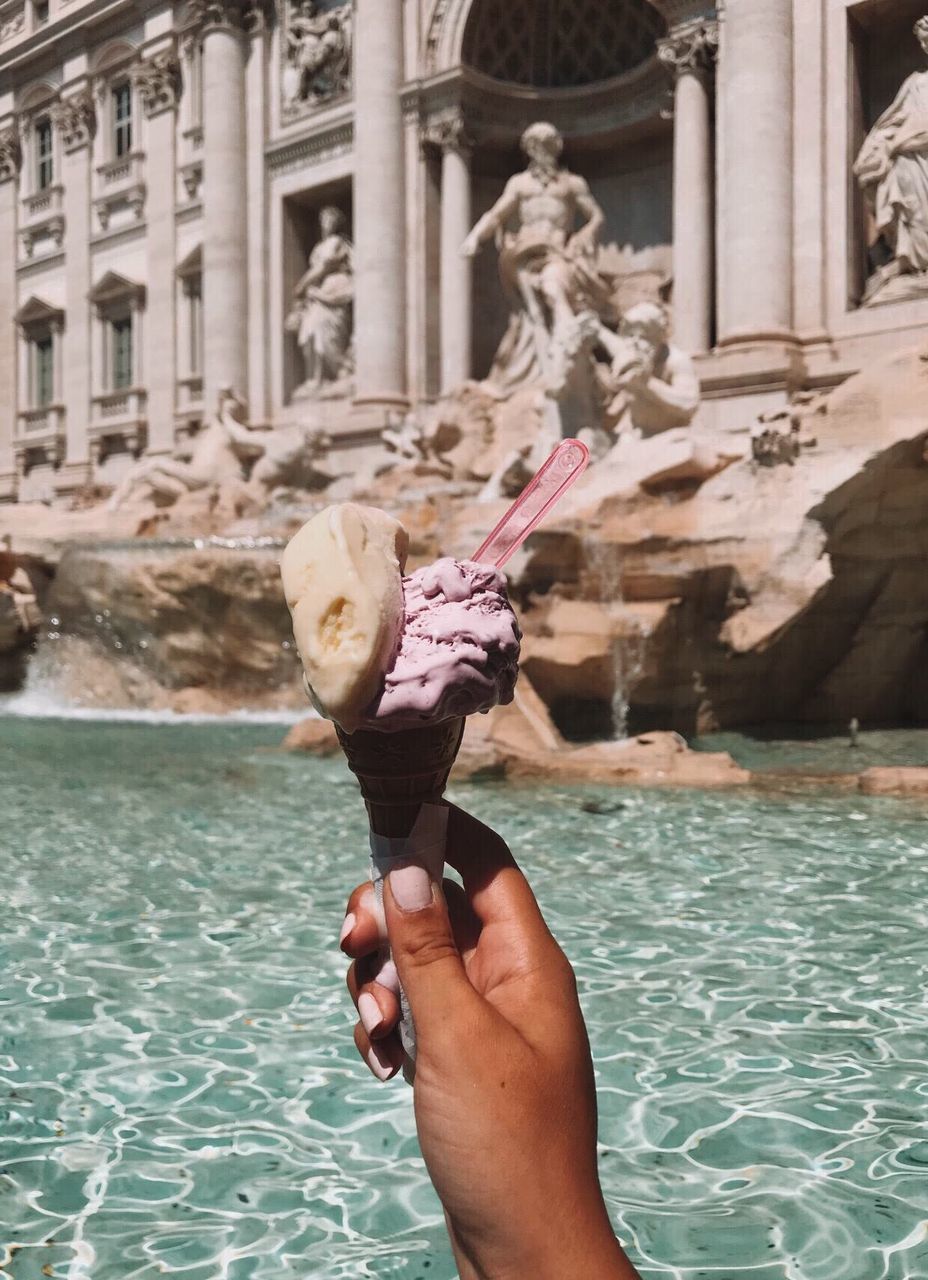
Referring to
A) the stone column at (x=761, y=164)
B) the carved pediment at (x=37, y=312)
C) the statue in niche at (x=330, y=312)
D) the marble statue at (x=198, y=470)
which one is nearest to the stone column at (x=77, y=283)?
the carved pediment at (x=37, y=312)

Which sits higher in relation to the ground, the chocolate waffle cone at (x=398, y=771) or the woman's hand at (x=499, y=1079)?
the chocolate waffle cone at (x=398, y=771)

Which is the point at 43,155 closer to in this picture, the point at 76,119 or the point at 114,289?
the point at 76,119

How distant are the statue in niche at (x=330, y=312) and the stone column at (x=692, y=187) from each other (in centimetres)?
567

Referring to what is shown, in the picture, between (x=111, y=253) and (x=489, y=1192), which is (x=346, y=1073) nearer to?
(x=489, y=1192)

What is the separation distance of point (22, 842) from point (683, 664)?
4795mm

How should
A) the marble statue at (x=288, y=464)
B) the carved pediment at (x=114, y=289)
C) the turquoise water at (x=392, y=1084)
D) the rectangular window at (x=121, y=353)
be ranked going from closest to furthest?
1. the turquoise water at (x=392, y=1084)
2. the marble statue at (x=288, y=464)
3. the carved pediment at (x=114, y=289)
4. the rectangular window at (x=121, y=353)

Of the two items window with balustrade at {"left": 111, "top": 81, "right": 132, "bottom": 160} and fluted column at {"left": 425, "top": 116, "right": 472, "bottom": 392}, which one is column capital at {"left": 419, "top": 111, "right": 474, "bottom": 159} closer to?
fluted column at {"left": 425, "top": 116, "right": 472, "bottom": 392}

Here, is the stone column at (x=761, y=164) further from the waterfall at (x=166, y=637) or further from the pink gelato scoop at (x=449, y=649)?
the pink gelato scoop at (x=449, y=649)

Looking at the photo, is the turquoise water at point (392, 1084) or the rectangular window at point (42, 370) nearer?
the turquoise water at point (392, 1084)

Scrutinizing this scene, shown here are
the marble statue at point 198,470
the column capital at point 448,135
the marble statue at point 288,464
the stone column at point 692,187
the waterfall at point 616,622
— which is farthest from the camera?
the column capital at point 448,135

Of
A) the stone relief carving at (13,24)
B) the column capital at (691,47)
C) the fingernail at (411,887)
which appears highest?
the stone relief carving at (13,24)

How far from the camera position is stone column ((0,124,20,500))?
24125mm

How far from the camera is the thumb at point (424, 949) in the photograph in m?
1.07

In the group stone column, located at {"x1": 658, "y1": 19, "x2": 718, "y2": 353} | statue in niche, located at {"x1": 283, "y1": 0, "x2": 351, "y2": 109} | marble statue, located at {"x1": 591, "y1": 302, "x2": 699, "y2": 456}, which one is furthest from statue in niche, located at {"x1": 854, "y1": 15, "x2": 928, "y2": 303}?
statue in niche, located at {"x1": 283, "y1": 0, "x2": 351, "y2": 109}
